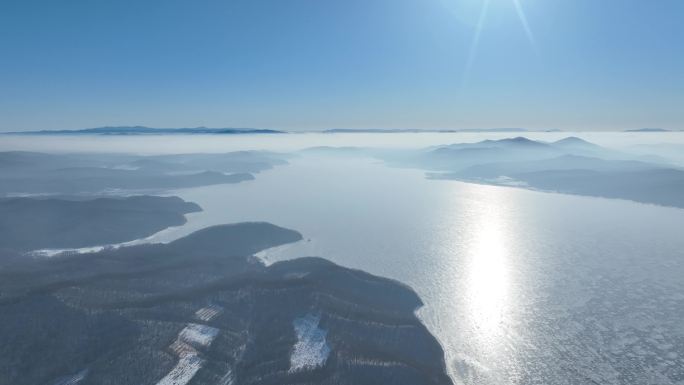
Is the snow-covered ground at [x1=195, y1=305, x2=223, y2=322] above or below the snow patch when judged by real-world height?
above

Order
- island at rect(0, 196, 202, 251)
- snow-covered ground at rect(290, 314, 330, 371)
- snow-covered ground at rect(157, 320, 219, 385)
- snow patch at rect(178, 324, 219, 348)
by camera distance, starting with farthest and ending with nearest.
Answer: island at rect(0, 196, 202, 251) < snow patch at rect(178, 324, 219, 348) < snow-covered ground at rect(290, 314, 330, 371) < snow-covered ground at rect(157, 320, 219, 385)

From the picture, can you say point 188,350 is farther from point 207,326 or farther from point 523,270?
point 523,270

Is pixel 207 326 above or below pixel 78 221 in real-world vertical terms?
above

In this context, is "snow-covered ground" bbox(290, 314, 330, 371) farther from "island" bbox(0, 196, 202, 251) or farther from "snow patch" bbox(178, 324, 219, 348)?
"island" bbox(0, 196, 202, 251)

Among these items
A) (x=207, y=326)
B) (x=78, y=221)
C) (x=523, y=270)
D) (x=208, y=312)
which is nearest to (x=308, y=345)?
(x=207, y=326)

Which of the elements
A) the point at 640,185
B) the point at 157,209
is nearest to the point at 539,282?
the point at 157,209

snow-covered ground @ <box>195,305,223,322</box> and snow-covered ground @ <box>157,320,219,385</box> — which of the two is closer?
snow-covered ground @ <box>157,320,219,385</box>

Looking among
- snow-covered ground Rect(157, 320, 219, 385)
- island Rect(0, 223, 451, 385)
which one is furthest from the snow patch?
island Rect(0, 223, 451, 385)

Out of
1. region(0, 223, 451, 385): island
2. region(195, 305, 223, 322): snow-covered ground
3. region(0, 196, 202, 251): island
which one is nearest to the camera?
region(0, 223, 451, 385): island

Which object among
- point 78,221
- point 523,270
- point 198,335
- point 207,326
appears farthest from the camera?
point 78,221

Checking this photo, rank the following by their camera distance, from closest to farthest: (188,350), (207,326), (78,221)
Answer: (188,350)
(207,326)
(78,221)

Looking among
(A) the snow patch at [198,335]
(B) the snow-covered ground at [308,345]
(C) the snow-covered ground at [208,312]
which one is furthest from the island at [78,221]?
(B) the snow-covered ground at [308,345]
